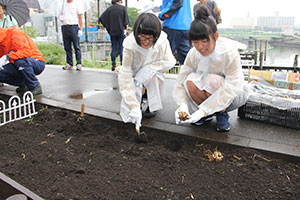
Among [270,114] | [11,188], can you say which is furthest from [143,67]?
[11,188]

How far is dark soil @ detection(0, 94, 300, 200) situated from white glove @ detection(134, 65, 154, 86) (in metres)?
0.51

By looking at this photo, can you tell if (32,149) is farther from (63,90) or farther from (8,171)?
(63,90)

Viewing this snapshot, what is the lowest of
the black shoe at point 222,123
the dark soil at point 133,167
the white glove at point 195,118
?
the dark soil at point 133,167

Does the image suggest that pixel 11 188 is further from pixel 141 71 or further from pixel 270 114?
pixel 270 114

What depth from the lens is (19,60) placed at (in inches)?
138

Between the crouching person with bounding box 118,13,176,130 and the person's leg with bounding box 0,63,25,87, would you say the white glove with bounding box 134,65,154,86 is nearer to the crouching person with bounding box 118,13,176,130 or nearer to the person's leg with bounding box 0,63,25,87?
the crouching person with bounding box 118,13,176,130

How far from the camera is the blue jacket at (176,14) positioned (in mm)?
4184

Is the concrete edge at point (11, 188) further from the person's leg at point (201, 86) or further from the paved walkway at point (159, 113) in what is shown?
the person's leg at point (201, 86)

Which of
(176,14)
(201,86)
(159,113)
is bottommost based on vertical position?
(159,113)

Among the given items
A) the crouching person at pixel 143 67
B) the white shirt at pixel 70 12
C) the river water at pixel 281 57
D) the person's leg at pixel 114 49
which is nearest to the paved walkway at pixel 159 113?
the crouching person at pixel 143 67

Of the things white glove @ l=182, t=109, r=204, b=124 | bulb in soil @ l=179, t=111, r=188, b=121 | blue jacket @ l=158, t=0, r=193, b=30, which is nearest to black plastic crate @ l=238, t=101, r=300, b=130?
white glove @ l=182, t=109, r=204, b=124

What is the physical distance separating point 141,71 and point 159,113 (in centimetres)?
58

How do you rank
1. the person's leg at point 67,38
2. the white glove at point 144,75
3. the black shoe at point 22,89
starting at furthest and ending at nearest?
the person's leg at point 67,38, the black shoe at point 22,89, the white glove at point 144,75

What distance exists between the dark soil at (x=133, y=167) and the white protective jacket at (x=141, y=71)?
0.35m
